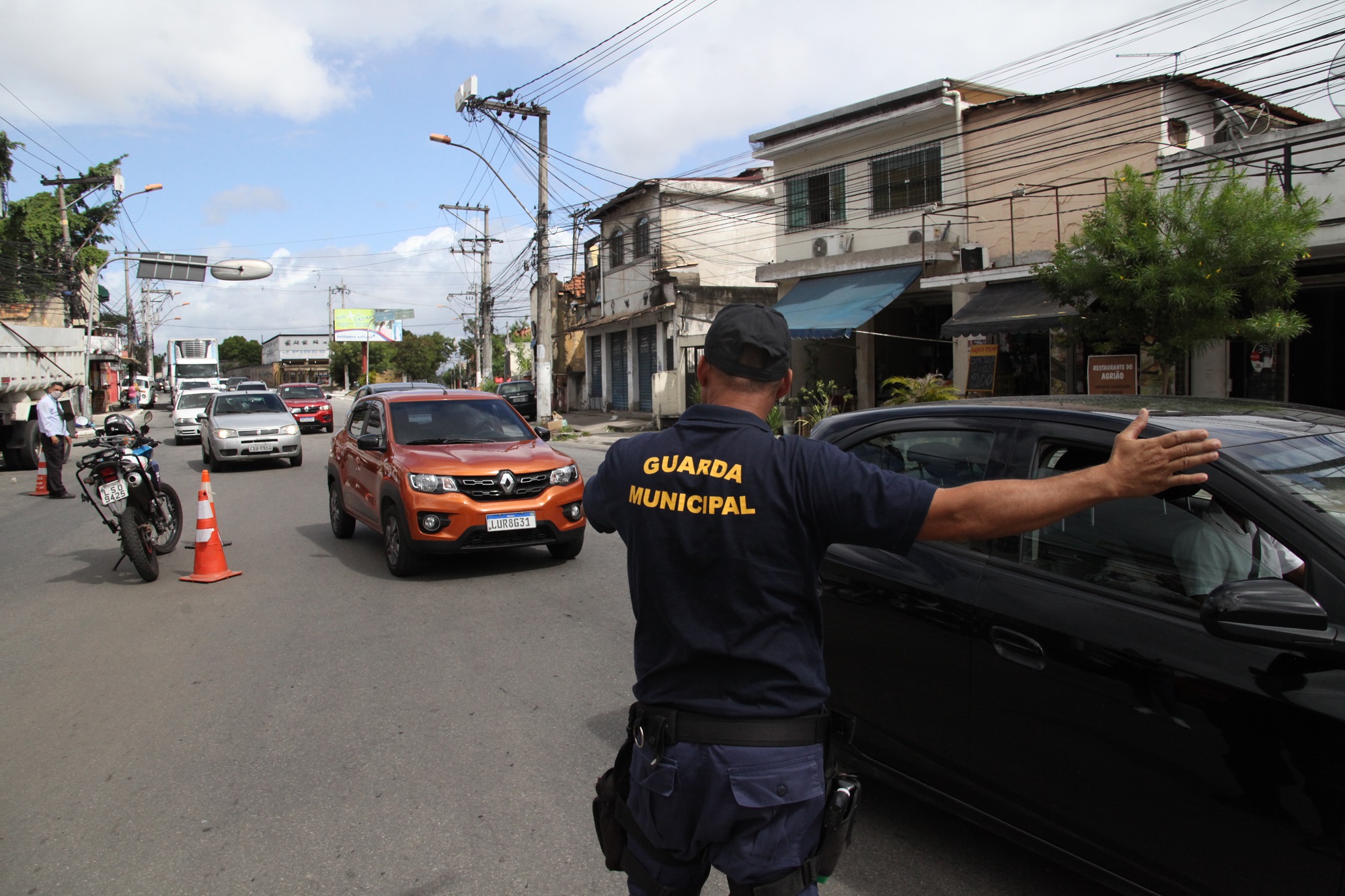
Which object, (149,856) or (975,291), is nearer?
(149,856)

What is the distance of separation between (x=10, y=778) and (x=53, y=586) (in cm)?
449

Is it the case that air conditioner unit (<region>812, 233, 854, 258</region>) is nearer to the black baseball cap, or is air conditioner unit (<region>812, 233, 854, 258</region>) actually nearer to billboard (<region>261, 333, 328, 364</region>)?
the black baseball cap

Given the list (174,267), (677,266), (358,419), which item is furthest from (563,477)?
(174,267)

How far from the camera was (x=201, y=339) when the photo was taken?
56.4m

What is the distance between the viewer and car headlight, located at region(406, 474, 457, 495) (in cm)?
755

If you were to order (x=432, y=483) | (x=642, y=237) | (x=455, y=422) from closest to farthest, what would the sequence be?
(x=432, y=483), (x=455, y=422), (x=642, y=237)

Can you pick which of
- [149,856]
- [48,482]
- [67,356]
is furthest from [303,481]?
[149,856]

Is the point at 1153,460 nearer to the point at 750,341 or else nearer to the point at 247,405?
the point at 750,341

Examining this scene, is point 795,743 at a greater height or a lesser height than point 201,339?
lesser

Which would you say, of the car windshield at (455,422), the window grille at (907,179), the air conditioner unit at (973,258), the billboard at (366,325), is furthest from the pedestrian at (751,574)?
the billboard at (366,325)

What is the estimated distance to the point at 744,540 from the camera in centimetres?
187

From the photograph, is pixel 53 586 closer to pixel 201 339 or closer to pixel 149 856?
pixel 149 856

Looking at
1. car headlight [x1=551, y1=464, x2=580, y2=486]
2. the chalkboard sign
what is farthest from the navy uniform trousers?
the chalkboard sign

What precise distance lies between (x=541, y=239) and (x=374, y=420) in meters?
18.7
